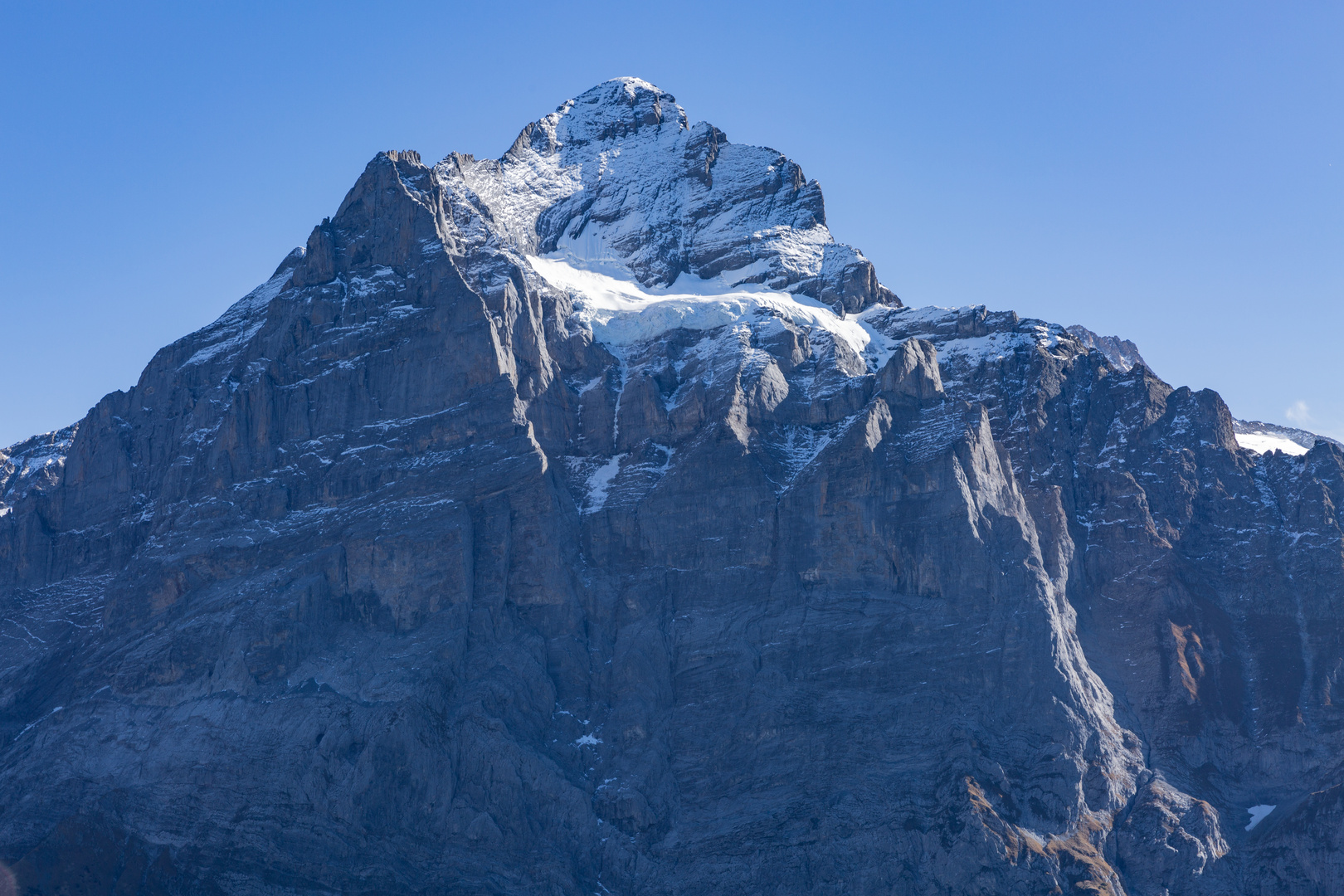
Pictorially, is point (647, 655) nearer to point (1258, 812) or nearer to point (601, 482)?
point (601, 482)

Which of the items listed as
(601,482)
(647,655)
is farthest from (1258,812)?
(601,482)

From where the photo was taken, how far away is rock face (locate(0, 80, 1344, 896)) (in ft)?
531

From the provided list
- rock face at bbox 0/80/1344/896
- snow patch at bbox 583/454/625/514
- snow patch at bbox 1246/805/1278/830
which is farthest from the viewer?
snow patch at bbox 583/454/625/514

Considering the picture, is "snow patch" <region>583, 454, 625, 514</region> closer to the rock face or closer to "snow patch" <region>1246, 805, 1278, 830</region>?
the rock face

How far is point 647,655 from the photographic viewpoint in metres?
178

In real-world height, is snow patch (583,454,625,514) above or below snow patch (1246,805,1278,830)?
above

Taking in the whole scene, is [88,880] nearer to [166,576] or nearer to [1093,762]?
[166,576]

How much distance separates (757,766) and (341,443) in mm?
58182

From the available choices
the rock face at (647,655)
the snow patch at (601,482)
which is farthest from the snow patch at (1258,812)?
the snow patch at (601,482)

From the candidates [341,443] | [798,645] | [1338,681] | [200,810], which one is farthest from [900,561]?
[200,810]

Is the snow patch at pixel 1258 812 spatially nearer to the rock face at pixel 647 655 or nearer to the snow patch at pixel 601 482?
the rock face at pixel 647 655

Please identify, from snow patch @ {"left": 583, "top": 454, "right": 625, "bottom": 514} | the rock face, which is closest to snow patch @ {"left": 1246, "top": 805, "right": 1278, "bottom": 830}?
the rock face

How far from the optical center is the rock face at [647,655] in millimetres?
161875

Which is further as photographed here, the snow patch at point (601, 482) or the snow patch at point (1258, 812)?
the snow patch at point (601, 482)
